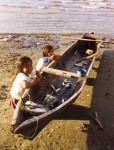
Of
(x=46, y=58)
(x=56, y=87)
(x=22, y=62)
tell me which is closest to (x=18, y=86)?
(x=22, y=62)

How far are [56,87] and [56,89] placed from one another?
0.18 meters

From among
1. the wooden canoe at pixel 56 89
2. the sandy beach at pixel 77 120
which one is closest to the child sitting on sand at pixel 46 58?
the wooden canoe at pixel 56 89

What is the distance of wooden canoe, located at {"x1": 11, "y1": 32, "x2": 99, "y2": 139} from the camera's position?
395 cm

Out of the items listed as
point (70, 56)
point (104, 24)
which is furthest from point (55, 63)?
point (104, 24)

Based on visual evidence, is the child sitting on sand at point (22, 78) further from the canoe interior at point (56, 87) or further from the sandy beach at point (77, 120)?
the sandy beach at point (77, 120)

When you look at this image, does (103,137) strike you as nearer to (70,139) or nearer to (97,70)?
(70,139)

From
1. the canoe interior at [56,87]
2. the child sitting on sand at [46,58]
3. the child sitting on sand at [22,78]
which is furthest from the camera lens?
the child sitting on sand at [46,58]

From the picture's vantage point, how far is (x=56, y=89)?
6383 mm

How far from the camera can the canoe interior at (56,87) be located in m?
3.90

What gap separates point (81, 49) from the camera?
Result: 9.99m

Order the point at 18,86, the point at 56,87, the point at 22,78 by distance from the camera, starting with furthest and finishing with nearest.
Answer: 1. the point at 56,87
2. the point at 18,86
3. the point at 22,78

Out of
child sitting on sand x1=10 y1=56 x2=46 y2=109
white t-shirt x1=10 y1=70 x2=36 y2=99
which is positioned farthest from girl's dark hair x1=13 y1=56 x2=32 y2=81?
white t-shirt x1=10 y1=70 x2=36 y2=99

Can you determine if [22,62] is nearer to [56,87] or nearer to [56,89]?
[56,89]

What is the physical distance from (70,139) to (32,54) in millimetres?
5920
